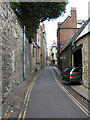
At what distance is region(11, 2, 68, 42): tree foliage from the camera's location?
1126 cm

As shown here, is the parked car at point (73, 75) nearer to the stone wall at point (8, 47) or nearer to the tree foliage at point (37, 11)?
the stone wall at point (8, 47)

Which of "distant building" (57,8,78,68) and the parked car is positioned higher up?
"distant building" (57,8,78,68)

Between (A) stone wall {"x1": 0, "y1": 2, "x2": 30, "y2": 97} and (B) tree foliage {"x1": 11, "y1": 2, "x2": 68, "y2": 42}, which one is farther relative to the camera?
(B) tree foliage {"x1": 11, "y1": 2, "x2": 68, "y2": 42}

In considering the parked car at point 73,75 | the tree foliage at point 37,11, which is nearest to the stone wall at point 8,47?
the tree foliage at point 37,11

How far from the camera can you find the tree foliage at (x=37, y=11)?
11.3 metres

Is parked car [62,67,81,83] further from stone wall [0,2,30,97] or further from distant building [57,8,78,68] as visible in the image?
distant building [57,8,78,68]

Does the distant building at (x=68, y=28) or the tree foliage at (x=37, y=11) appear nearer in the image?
the tree foliage at (x=37, y=11)

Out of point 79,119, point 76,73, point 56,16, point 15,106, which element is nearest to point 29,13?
point 56,16

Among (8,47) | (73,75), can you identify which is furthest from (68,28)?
(8,47)

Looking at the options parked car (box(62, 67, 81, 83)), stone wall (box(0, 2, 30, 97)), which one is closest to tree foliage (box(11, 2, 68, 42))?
stone wall (box(0, 2, 30, 97))

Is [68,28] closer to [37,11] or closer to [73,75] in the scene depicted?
[37,11]

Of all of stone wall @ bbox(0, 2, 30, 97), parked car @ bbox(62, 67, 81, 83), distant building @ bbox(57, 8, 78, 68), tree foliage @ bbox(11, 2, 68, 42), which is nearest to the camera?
stone wall @ bbox(0, 2, 30, 97)

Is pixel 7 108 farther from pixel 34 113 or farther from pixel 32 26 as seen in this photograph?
pixel 32 26

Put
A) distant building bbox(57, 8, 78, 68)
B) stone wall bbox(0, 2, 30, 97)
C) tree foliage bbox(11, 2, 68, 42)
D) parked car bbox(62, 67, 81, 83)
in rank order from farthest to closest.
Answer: distant building bbox(57, 8, 78, 68) < tree foliage bbox(11, 2, 68, 42) < parked car bbox(62, 67, 81, 83) < stone wall bbox(0, 2, 30, 97)
